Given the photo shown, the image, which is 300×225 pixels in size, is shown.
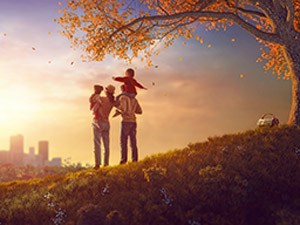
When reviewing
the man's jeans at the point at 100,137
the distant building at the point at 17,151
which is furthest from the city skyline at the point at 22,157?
the man's jeans at the point at 100,137

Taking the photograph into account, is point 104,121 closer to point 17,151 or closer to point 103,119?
point 103,119

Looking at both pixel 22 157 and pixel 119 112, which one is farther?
pixel 22 157

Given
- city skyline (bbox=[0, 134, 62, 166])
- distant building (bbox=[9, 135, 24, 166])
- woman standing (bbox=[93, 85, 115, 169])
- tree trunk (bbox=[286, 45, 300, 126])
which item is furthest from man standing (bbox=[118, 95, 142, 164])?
distant building (bbox=[9, 135, 24, 166])

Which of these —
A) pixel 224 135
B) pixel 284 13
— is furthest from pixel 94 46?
pixel 284 13

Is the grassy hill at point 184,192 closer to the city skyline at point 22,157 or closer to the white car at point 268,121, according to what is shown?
the white car at point 268,121

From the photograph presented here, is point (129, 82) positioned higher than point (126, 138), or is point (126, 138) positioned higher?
point (129, 82)

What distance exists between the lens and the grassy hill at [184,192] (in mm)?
11656

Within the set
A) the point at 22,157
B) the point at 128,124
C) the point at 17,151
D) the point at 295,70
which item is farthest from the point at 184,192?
the point at 22,157

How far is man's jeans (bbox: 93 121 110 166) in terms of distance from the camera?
1781 cm

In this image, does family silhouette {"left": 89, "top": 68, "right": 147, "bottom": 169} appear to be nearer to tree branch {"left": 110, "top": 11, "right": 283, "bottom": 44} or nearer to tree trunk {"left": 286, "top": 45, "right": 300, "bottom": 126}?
tree branch {"left": 110, "top": 11, "right": 283, "bottom": 44}

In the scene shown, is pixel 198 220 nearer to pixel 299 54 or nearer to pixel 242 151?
pixel 242 151

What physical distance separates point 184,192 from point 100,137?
6.33 meters

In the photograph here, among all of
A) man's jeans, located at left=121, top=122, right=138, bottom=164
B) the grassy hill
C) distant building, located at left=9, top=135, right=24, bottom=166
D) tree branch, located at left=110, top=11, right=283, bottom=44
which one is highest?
distant building, located at left=9, top=135, right=24, bottom=166

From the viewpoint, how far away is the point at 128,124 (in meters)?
17.3
